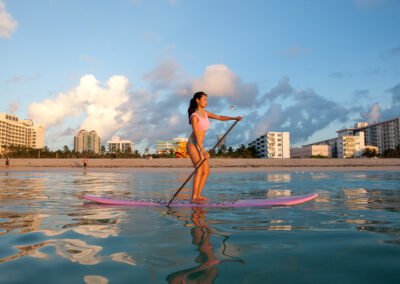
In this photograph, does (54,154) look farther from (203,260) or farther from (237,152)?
(203,260)

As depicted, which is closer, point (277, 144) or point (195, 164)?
point (195, 164)

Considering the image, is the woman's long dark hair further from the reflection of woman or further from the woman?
the reflection of woman

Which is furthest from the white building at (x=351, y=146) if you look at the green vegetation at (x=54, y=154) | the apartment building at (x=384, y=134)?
the green vegetation at (x=54, y=154)

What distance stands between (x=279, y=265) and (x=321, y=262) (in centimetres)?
34

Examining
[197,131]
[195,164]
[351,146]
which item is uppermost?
[351,146]

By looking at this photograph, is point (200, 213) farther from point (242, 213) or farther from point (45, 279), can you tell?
point (45, 279)

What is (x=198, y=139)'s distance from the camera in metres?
6.48

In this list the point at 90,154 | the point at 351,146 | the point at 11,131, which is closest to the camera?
the point at 90,154

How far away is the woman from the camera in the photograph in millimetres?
6414

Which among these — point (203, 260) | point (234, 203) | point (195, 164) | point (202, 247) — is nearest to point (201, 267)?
point (203, 260)

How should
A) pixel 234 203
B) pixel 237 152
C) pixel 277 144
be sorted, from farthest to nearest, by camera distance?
pixel 277 144, pixel 237 152, pixel 234 203

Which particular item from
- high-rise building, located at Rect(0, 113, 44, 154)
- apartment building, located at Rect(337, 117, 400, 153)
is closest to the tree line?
high-rise building, located at Rect(0, 113, 44, 154)

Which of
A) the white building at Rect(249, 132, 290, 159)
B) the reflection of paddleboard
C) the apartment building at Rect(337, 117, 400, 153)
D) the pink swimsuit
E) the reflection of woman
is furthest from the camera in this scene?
the apartment building at Rect(337, 117, 400, 153)

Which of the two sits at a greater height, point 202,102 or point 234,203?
point 202,102
